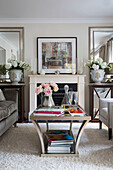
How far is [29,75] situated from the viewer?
4.62 m

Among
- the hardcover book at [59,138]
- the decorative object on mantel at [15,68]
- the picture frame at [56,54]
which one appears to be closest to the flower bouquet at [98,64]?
the picture frame at [56,54]

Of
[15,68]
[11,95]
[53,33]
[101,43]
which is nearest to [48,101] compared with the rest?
[11,95]

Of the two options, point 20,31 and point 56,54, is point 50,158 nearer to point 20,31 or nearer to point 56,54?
point 56,54

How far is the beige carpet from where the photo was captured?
196 cm

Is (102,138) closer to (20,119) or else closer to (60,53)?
(20,119)

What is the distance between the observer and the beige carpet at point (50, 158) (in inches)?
77.3

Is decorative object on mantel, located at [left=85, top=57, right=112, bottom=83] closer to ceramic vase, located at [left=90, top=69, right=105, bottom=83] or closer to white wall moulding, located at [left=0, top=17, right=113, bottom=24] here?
ceramic vase, located at [left=90, top=69, right=105, bottom=83]

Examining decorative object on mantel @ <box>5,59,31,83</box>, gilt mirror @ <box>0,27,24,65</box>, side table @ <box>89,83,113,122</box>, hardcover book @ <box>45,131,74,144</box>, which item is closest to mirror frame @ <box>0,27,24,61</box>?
gilt mirror @ <box>0,27,24,65</box>

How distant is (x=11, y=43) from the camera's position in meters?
4.89

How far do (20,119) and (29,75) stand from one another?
1.09m

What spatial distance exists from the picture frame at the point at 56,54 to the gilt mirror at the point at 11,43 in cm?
48

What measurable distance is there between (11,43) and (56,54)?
122 cm

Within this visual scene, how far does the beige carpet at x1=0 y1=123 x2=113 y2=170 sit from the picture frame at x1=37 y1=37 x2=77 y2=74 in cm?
216

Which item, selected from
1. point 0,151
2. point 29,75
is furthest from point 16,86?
point 0,151
